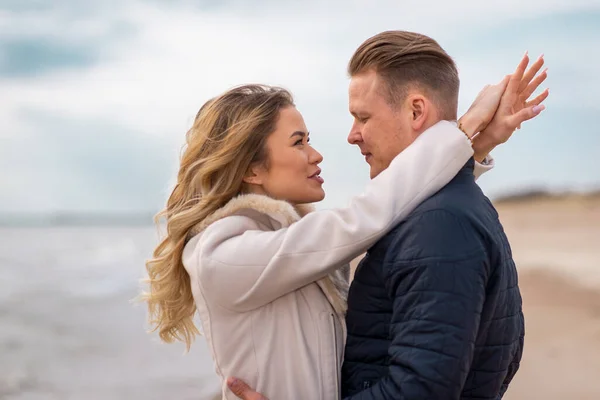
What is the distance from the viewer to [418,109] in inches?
97.1

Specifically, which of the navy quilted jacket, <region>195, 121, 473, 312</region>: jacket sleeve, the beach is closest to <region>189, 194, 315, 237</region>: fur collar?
<region>195, 121, 473, 312</region>: jacket sleeve

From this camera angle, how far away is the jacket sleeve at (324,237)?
218cm

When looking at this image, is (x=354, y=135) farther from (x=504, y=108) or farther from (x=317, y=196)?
(x=504, y=108)

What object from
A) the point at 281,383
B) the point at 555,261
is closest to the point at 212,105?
the point at 281,383

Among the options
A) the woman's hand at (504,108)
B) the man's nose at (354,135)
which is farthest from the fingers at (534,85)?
the man's nose at (354,135)

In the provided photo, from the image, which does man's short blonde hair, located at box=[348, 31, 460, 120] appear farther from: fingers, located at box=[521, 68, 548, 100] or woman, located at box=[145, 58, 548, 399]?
fingers, located at box=[521, 68, 548, 100]

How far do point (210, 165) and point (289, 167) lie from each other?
0.28 m

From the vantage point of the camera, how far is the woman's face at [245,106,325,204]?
2.72 m

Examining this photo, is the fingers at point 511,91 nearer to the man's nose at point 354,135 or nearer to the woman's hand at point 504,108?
the woman's hand at point 504,108

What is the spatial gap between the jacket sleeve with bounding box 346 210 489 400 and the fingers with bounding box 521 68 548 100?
838 millimetres

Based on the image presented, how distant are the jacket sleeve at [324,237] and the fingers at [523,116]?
0.39m

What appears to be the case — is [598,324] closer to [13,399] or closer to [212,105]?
[13,399]

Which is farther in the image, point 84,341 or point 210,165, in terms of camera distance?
point 84,341

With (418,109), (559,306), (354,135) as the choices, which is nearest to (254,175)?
(354,135)
